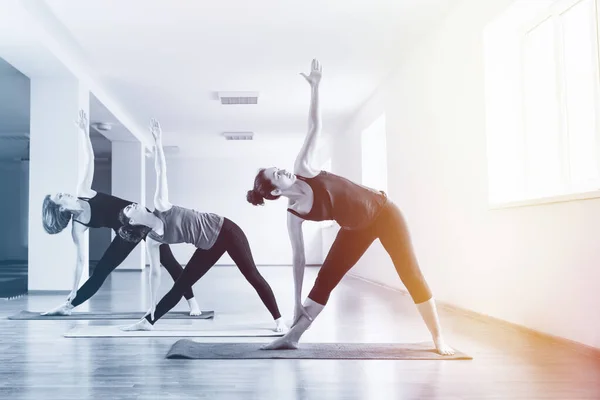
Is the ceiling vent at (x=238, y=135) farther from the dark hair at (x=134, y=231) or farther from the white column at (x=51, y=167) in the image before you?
the dark hair at (x=134, y=231)

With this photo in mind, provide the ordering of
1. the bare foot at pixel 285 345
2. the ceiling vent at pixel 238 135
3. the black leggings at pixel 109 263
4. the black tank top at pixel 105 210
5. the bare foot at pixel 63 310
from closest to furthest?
the bare foot at pixel 285 345
the black tank top at pixel 105 210
the black leggings at pixel 109 263
the bare foot at pixel 63 310
the ceiling vent at pixel 238 135

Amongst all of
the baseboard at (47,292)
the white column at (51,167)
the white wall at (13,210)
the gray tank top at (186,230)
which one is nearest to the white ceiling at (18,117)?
the white column at (51,167)

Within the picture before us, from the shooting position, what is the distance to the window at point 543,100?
3791 millimetres

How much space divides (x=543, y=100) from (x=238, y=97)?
5134mm

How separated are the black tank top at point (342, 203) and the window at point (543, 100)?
1.35 m

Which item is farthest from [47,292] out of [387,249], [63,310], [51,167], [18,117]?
[387,249]

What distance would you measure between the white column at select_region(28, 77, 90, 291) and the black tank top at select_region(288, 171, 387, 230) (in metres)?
4.75

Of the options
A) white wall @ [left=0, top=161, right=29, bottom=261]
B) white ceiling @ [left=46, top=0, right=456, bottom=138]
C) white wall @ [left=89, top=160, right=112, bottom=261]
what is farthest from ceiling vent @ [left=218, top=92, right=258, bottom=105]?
white wall @ [left=89, top=160, right=112, bottom=261]

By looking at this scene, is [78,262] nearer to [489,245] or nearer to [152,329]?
[152,329]

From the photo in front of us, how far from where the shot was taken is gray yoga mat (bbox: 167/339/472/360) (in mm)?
3330

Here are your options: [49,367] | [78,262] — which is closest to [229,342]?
[49,367]

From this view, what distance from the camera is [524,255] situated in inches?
162

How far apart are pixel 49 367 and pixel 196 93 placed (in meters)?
5.94

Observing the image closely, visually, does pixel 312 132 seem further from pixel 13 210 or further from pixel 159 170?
pixel 13 210
